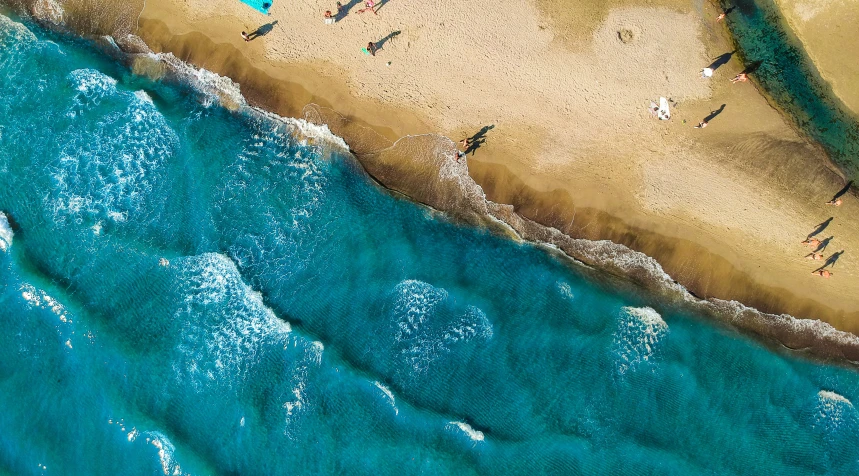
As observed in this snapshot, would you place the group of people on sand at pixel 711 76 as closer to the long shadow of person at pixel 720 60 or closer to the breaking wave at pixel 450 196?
the long shadow of person at pixel 720 60

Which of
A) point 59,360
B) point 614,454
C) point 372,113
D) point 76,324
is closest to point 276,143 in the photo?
point 372,113

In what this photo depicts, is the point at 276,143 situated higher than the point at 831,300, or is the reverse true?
the point at 831,300

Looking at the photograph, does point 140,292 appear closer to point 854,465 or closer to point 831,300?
point 831,300

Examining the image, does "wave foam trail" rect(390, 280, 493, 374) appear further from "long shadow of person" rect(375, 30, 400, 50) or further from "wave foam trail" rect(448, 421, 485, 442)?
"long shadow of person" rect(375, 30, 400, 50)

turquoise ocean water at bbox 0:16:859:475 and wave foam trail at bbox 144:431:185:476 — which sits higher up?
turquoise ocean water at bbox 0:16:859:475

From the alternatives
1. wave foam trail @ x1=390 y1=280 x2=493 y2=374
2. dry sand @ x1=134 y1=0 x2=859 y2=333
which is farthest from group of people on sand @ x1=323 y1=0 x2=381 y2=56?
wave foam trail @ x1=390 y1=280 x2=493 y2=374

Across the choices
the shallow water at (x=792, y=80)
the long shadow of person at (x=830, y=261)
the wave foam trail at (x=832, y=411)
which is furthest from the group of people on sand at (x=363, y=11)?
the wave foam trail at (x=832, y=411)
